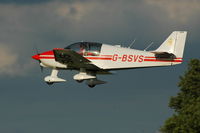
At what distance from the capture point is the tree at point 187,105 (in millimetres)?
39219

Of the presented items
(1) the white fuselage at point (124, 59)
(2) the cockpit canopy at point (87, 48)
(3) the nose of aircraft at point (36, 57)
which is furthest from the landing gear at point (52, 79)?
(1) the white fuselage at point (124, 59)

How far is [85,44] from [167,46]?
4514 mm

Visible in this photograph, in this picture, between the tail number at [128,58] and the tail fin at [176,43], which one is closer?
the tail number at [128,58]

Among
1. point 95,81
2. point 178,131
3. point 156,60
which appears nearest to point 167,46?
point 156,60

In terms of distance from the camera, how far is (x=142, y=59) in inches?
1786

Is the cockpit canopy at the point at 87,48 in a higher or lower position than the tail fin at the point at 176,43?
lower

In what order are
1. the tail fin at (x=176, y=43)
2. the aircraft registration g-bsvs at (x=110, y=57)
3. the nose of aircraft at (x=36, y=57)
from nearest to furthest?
1. the aircraft registration g-bsvs at (x=110, y=57)
2. the tail fin at (x=176, y=43)
3. the nose of aircraft at (x=36, y=57)

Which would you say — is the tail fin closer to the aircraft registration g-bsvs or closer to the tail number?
the aircraft registration g-bsvs

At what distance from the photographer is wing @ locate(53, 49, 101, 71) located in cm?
4500

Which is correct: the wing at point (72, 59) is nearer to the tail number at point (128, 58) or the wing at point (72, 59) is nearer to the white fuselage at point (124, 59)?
the white fuselage at point (124, 59)

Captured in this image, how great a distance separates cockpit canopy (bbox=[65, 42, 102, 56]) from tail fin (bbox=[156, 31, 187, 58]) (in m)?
3.68

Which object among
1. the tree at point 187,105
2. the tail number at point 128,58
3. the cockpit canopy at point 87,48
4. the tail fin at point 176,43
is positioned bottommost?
the tree at point 187,105

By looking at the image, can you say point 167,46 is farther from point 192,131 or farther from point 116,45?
point 192,131

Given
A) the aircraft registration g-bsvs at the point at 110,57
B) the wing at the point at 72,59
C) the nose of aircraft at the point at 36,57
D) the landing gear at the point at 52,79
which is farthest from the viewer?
the nose of aircraft at the point at 36,57
